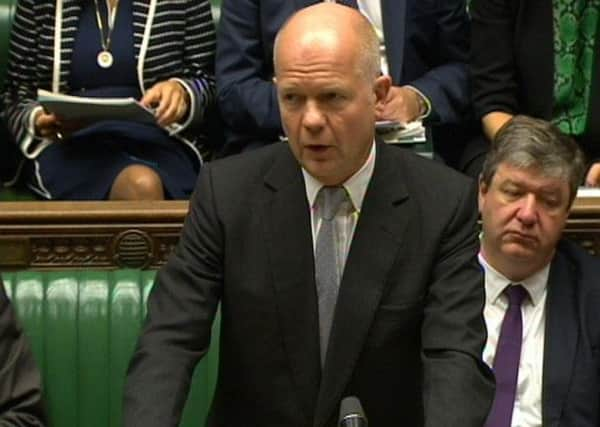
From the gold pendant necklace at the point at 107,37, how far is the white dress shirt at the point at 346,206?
117 cm

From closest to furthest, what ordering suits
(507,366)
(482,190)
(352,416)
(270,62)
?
1. (352,416)
2. (507,366)
3. (482,190)
4. (270,62)

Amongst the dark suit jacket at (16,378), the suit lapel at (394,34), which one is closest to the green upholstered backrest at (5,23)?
the suit lapel at (394,34)

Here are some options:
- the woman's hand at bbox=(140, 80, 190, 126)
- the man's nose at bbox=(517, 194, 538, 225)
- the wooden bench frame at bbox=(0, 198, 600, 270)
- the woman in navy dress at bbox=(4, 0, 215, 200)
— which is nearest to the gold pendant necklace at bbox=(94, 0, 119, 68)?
the woman in navy dress at bbox=(4, 0, 215, 200)

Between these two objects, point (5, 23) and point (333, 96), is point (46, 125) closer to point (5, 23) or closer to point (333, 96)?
point (5, 23)

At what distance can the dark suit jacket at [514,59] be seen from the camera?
3186 mm

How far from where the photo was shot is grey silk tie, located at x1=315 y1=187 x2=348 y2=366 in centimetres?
208

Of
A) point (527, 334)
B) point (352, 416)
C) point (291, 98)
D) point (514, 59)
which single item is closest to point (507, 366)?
point (527, 334)

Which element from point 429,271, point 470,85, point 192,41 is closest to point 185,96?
point 192,41

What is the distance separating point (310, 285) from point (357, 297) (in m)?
0.07

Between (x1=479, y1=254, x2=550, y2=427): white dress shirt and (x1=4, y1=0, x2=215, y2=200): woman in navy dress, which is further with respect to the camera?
(x1=4, y1=0, x2=215, y2=200): woman in navy dress

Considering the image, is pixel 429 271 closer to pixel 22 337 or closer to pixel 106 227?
pixel 22 337

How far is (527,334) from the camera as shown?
8.49 ft

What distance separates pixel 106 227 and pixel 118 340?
9.0 inches

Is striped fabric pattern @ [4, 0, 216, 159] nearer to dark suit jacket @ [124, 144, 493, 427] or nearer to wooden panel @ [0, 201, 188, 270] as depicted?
wooden panel @ [0, 201, 188, 270]
